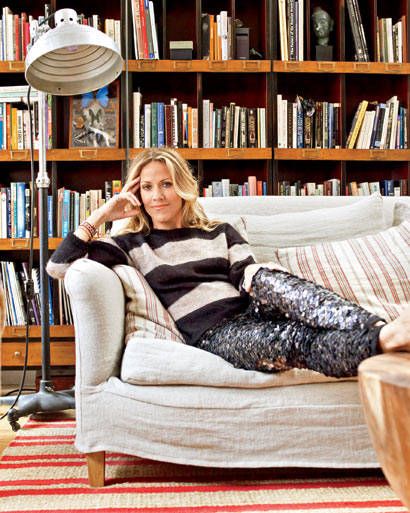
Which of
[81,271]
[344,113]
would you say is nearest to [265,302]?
[81,271]

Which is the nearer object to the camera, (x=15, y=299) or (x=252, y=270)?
(x=252, y=270)

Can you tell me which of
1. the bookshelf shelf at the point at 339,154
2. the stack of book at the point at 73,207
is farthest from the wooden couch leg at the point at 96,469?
the bookshelf shelf at the point at 339,154

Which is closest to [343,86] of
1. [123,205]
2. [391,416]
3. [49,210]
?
[49,210]

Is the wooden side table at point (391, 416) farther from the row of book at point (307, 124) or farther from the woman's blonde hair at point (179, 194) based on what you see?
the row of book at point (307, 124)

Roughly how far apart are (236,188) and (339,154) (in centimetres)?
54

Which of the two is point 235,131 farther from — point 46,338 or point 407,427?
point 407,427

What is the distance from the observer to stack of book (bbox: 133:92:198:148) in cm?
353

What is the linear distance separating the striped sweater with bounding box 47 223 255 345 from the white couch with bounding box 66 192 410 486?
256mm

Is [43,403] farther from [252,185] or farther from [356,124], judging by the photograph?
[356,124]

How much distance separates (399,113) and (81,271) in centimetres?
232

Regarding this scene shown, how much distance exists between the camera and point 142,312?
2100 mm

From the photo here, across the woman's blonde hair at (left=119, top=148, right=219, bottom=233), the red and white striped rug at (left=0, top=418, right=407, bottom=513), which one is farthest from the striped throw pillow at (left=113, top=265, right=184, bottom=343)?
the red and white striped rug at (left=0, top=418, right=407, bottom=513)

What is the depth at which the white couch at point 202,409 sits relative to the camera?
1.86 meters

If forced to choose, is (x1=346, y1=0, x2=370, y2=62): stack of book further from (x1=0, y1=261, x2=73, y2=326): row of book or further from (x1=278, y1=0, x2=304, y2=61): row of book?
(x1=0, y1=261, x2=73, y2=326): row of book
